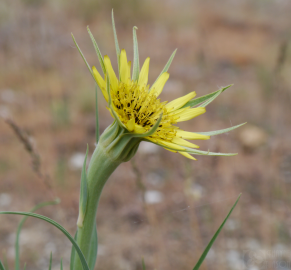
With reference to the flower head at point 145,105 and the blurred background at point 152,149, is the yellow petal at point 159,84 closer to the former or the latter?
the flower head at point 145,105

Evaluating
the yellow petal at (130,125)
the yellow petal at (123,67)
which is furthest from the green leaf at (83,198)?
the yellow petal at (123,67)

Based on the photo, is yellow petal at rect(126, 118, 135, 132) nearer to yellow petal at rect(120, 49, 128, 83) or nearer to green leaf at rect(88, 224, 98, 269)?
yellow petal at rect(120, 49, 128, 83)

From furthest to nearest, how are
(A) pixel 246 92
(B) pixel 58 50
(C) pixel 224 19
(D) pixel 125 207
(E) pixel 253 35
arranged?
(C) pixel 224 19 → (E) pixel 253 35 → (B) pixel 58 50 → (A) pixel 246 92 → (D) pixel 125 207

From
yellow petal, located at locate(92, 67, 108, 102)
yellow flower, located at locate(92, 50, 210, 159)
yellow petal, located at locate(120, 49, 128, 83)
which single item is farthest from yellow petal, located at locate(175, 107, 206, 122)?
yellow petal, located at locate(92, 67, 108, 102)

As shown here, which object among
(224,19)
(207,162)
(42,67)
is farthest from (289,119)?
(224,19)

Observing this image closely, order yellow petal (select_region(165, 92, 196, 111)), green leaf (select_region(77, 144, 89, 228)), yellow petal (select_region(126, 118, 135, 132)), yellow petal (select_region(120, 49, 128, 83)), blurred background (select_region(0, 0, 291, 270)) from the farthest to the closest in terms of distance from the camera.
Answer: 1. blurred background (select_region(0, 0, 291, 270))
2. yellow petal (select_region(165, 92, 196, 111))
3. yellow petal (select_region(120, 49, 128, 83))
4. green leaf (select_region(77, 144, 89, 228))
5. yellow petal (select_region(126, 118, 135, 132))

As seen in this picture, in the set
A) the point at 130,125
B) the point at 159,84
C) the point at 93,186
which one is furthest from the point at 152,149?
the point at 130,125

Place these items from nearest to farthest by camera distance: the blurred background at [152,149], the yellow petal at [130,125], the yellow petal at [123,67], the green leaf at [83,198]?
1. the yellow petal at [130,125]
2. the green leaf at [83,198]
3. the yellow petal at [123,67]
4. the blurred background at [152,149]

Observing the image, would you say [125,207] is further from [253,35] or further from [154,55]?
[253,35]
